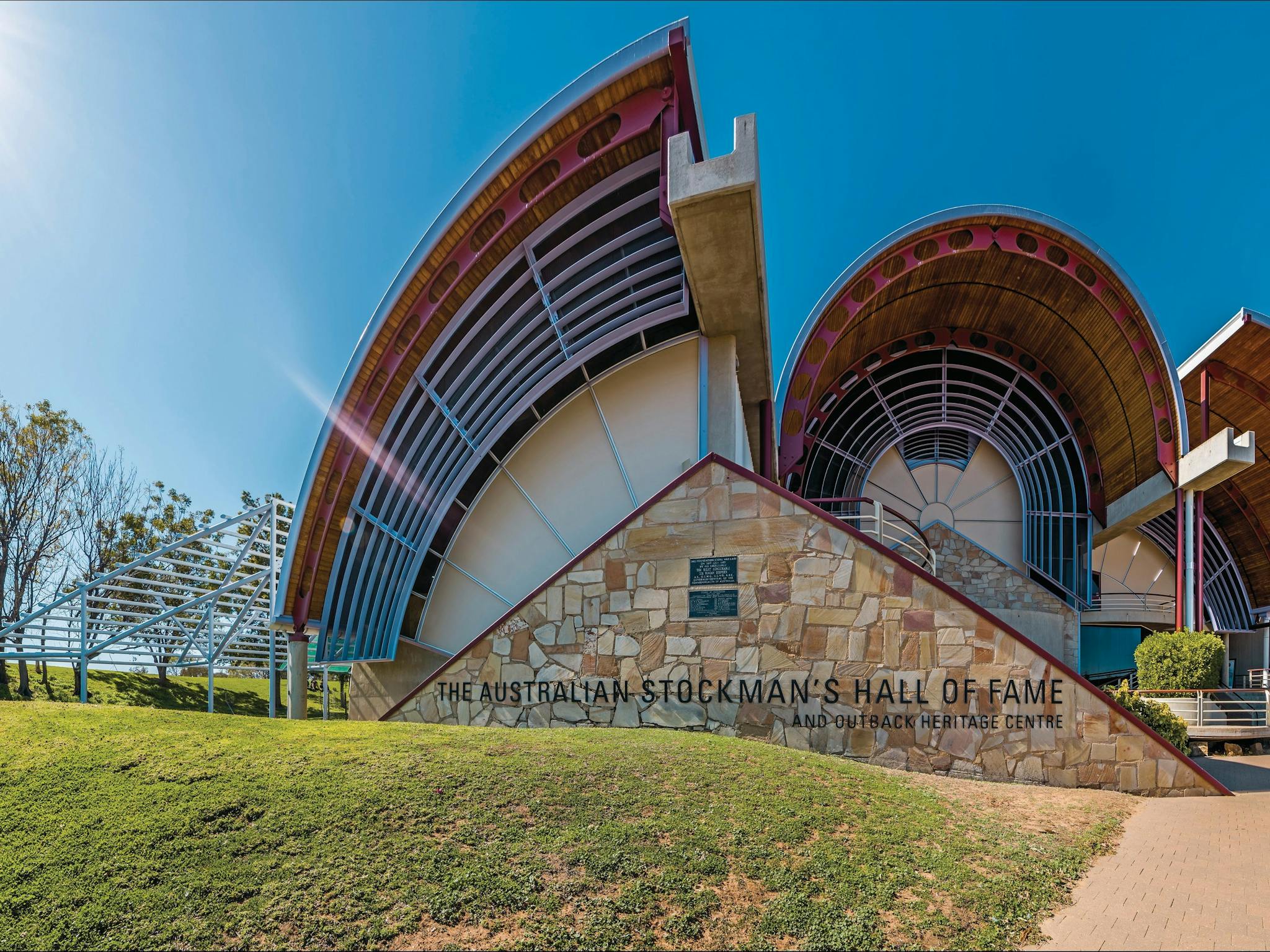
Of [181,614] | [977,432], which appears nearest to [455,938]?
[181,614]

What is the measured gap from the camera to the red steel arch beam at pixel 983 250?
2038 centimetres

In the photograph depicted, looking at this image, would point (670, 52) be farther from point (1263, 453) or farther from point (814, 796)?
point (1263, 453)

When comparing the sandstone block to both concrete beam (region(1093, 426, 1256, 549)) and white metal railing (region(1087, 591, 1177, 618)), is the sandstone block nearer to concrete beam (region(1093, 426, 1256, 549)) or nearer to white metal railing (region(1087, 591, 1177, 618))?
concrete beam (region(1093, 426, 1256, 549))

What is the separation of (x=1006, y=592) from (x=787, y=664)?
2045cm

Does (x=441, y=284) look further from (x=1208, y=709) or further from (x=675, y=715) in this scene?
(x=1208, y=709)

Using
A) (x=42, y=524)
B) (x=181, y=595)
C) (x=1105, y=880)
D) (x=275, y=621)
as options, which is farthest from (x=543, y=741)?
(x=42, y=524)

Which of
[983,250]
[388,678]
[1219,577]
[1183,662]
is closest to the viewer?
[1183,662]

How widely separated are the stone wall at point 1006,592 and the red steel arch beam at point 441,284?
1895 centimetres

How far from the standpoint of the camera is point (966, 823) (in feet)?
20.2

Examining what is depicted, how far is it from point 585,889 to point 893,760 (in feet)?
18.7

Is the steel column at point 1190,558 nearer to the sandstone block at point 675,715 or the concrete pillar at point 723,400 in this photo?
the concrete pillar at point 723,400

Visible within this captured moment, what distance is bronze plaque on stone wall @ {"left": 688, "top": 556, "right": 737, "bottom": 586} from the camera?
384 inches

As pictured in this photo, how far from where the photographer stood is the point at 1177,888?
5172mm

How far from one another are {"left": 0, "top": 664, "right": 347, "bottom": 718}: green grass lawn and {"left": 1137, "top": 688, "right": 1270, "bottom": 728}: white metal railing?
24300 mm
